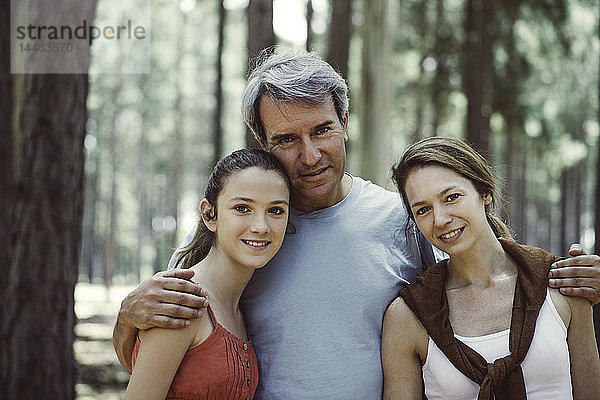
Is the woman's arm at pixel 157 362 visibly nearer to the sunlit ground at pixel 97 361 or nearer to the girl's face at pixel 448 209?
the girl's face at pixel 448 209

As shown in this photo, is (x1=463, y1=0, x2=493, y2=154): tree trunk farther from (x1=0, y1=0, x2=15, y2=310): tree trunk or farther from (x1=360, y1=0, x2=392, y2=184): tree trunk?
(x1=0, y1=0, x2=15, y2=310): tree trunk

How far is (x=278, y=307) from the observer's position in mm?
3277

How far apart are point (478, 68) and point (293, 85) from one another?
11870 millimetres

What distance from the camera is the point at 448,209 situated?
302 cm

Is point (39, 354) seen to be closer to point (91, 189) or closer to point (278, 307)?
point (278, 307)

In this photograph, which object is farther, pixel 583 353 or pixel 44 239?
pixel 44 239

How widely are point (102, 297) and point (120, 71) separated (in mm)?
11538

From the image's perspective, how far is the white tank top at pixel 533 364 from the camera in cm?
288

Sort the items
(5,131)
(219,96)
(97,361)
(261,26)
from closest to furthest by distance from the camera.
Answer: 1. (261,26)
2. (5,131)
3. (97,361)
4. (219,96)

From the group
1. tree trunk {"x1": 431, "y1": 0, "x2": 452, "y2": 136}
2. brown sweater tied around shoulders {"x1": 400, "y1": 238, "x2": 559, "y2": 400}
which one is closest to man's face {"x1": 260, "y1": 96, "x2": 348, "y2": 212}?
brown sweater tied around shoulders {"x1": 400, "y1": 238, "x2": 559, "y2": 400}

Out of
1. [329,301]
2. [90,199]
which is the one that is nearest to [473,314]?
[329,301]

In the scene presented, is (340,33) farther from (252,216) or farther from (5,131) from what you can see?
(252,216)

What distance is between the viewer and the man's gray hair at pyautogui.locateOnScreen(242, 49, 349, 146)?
3.25 metres

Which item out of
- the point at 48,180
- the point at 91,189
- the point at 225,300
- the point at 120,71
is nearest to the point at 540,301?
the point at 225,300
